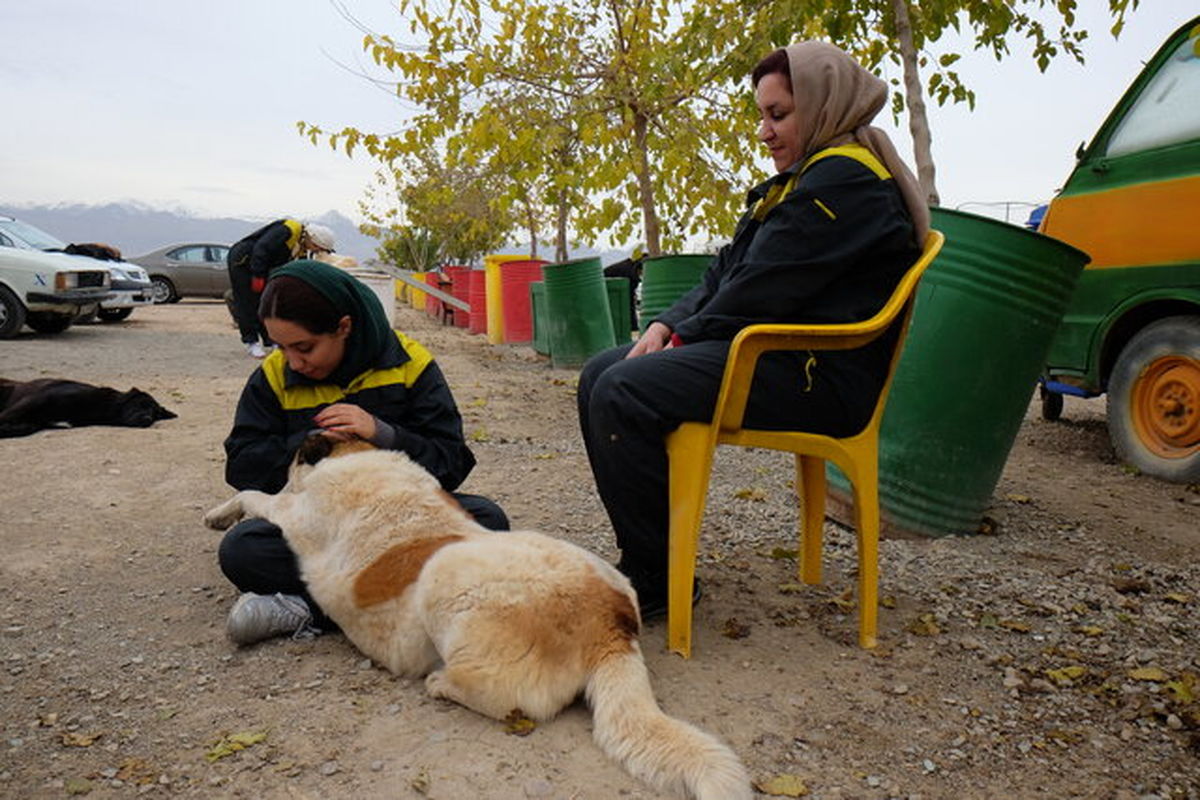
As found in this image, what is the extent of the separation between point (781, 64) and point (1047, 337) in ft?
5.81

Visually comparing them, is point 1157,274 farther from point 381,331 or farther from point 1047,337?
point 381,331

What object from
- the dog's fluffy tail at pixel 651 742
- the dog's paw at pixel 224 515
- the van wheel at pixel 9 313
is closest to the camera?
the dog's fluffy tail at pixel 651 742

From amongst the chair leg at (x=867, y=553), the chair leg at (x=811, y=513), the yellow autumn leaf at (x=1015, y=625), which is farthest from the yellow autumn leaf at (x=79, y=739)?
the yellow autumn leaf at (x=1015, y=625)

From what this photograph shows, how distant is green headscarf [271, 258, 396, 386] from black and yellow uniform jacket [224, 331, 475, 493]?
0.04m

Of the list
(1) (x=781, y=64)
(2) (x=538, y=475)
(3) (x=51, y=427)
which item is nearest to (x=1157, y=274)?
(1) (x=781, y=64)

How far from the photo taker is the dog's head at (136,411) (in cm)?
610

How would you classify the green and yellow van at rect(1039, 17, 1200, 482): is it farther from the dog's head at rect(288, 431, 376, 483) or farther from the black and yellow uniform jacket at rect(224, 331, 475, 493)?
the dog's head at rect(288, 431, 376, 483)

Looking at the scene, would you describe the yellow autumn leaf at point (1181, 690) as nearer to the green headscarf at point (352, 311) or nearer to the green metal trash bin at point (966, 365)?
the green metal trash bin at point (966, 365)

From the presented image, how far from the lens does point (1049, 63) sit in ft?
18.4

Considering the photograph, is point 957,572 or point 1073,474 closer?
point 957,572

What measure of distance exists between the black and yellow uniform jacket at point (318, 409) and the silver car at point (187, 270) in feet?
69.5

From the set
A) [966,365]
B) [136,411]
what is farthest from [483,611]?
[136,411]

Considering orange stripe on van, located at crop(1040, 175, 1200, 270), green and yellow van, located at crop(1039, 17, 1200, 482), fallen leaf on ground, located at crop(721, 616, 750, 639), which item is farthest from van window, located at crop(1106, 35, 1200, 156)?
fallen leaf on ground, located at crop(721, 616, 750, 639)

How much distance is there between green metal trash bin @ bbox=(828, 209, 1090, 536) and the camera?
3430 mm
